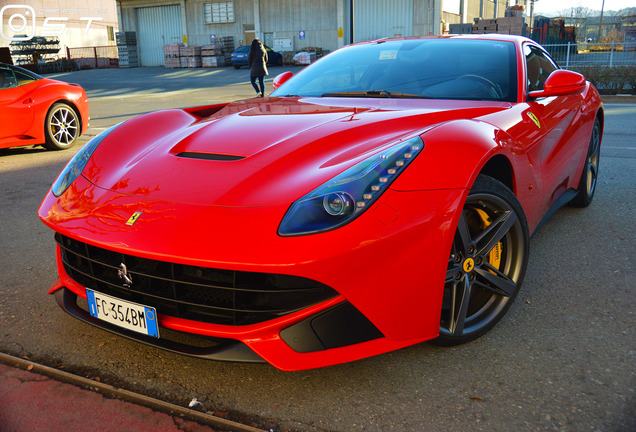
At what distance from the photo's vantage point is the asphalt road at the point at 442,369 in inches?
75.4

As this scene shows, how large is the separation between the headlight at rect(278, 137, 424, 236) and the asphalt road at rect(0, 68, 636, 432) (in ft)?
2.16

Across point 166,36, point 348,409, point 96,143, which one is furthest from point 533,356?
point 166,36

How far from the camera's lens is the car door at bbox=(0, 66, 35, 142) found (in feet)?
21.9

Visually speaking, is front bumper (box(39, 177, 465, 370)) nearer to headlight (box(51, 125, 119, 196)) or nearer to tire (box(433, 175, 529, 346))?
tire (box(433, 175, 529, 346))

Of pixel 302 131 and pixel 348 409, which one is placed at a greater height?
pixel 302 131

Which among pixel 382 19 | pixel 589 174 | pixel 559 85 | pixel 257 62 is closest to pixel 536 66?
pixel 559 85

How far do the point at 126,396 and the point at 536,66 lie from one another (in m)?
3.10

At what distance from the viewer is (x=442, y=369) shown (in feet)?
7.22

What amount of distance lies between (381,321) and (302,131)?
0.96m

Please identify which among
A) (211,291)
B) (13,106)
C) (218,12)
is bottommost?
(211,291)

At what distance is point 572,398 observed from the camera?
198 centimetres

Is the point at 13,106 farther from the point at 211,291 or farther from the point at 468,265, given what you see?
the point at 468,265

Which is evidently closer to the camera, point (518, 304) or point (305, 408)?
point (305, 408)

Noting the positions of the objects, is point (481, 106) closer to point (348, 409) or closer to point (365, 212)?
point (365, 212)
